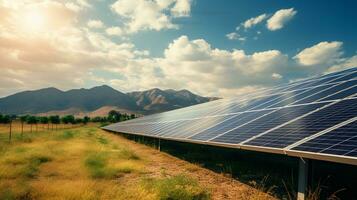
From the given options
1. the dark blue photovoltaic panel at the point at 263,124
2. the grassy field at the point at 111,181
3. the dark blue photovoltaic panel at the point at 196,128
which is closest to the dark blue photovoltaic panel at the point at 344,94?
the dark blue photovoltaic panel at the point at 263,124

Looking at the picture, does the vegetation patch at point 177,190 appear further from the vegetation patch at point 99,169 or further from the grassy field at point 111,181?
the vegetation patch at point 99,169

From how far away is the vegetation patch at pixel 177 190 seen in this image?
9.35m

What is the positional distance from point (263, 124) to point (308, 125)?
2628mm

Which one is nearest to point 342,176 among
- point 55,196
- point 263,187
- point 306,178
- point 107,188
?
point 263,187

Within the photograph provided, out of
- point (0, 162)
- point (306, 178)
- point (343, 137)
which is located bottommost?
point (0, 162)

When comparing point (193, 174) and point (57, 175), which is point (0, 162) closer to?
point (57, 175)

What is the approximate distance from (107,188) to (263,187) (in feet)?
20.7

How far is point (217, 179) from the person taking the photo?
42.2ft

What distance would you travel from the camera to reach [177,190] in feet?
31.7

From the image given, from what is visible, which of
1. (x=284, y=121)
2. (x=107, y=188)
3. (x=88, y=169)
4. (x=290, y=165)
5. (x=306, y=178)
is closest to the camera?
(x=306, y=178)

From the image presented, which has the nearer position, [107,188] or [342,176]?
[107,188]

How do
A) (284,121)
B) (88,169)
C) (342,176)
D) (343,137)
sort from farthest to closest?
(88,169) < (342,176) < (284,121) < (343,137)

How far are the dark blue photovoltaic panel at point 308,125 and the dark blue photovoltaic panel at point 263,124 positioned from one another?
76 cm

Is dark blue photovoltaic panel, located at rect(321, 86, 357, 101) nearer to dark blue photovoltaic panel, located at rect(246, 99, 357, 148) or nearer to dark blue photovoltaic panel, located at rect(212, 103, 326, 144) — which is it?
dark blue photovoltaic panel, located at rect(212, 103, 326, 144)
